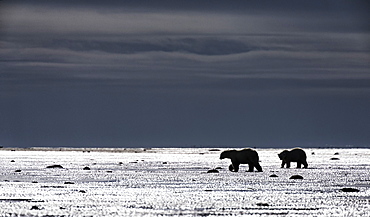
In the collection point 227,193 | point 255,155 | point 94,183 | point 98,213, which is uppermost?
point 255,155

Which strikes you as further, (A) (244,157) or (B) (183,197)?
(A) (244,157)

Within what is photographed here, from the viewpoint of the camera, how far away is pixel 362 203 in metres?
45.2

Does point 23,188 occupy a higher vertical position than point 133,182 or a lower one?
lower

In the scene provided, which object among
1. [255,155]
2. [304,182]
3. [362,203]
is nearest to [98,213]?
[362,203]

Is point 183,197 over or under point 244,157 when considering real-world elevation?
under

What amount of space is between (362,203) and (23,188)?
20811 mm

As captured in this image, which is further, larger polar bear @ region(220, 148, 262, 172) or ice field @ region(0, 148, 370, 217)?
larger polar bear @ region(220, 148, 262, 172)

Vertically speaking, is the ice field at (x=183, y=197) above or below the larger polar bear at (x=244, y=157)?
below

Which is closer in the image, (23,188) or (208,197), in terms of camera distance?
(208,197)

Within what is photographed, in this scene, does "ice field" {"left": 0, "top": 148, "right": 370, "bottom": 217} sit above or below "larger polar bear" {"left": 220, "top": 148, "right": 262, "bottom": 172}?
below

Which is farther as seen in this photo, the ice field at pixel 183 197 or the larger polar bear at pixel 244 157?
the larger polar bear at pixel 244 157

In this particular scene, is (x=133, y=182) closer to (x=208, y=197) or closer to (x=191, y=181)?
(x=191, y=181)

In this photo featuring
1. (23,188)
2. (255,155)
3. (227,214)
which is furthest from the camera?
(255,155)

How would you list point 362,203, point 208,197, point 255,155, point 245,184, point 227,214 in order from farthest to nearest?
point 255,155 → point 245,184 → point 208,197 → point 362,203 → point 227,214
